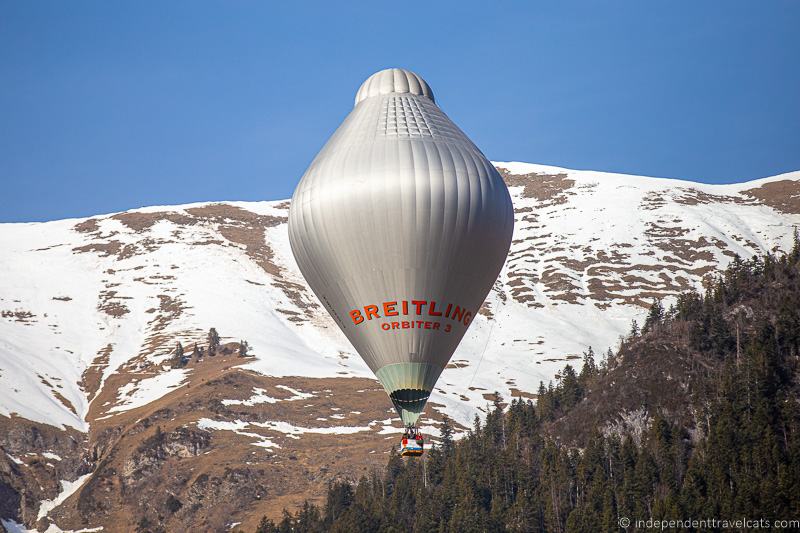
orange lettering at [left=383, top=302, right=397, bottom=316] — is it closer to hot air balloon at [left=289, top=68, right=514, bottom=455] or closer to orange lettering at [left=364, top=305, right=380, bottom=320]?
hot air balloon at [left=289, top=68, right=514, bottom=455]

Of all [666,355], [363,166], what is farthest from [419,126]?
[666,355]

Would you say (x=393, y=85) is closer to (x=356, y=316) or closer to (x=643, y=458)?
(x=356, y=316)

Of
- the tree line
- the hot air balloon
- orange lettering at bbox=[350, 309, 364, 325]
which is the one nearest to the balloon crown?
the hot air balloon

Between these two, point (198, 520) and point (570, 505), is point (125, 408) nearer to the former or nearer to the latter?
point (198, 520)

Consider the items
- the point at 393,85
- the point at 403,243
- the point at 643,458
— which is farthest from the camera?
the point at 643,458

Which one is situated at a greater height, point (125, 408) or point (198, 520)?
point (125, 408)

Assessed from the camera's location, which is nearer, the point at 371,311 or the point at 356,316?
the point at 371,311

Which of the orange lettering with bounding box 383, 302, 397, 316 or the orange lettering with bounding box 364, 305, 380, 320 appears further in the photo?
the orange lettering with bounding box 364, 305, 380, 320

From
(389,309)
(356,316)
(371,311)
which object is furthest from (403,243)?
(356,316)
